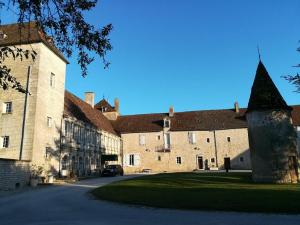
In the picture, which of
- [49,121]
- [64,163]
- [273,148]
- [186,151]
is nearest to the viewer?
[273,148]

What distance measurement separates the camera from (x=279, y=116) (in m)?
24.2

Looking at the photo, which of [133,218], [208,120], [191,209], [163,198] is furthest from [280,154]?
[208,120]

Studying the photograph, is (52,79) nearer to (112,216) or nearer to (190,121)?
(112,216)

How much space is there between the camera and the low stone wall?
64.8 feet

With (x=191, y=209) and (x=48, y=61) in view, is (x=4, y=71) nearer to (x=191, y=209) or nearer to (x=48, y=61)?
(x=191, y=209)

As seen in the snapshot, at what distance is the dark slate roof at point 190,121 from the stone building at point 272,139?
2114cm

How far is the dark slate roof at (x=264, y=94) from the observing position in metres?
24.6

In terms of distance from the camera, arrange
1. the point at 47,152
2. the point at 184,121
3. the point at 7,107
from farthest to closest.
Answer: the point at 184,121, the point at 47,152, the point at 7,107

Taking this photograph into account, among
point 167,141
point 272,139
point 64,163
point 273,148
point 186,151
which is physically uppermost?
point 167,141

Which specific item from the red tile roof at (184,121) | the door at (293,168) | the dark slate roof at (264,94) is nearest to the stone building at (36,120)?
the red tile roof at (184,121)

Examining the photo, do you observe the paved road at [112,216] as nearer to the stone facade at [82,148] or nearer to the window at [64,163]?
the window at [64,163]

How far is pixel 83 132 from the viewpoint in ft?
113

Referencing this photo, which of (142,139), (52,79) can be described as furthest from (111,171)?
(142,139)

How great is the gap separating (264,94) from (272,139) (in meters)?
3.63
